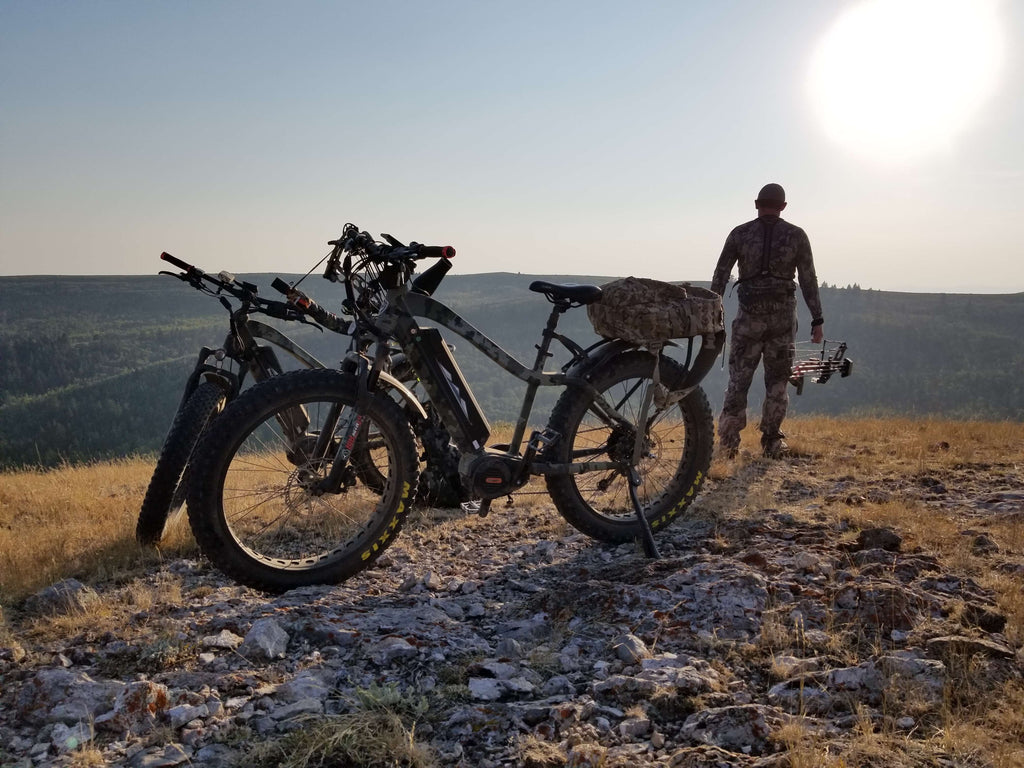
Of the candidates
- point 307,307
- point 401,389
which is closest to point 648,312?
point 401,389

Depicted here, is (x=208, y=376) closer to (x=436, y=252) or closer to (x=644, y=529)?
(x=436, y=252)

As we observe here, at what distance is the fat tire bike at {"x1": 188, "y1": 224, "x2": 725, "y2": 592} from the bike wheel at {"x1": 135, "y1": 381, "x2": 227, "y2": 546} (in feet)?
1.22

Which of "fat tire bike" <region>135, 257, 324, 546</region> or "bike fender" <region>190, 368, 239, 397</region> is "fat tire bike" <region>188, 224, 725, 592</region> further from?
"bike fender" <region>190, 368, 239, 397</region>

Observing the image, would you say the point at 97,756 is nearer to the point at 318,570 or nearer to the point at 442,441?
the point at 318,570

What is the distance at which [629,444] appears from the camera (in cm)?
486

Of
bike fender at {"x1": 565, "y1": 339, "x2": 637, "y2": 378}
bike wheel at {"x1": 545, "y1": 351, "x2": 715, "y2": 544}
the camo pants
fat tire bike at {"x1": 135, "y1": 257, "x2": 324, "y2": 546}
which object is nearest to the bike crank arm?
fat tire bike at {"x1": 135, "y1": 257, "x2": 324, "y2": 546}

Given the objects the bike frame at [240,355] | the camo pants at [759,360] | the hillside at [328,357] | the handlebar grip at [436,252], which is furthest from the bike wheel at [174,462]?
the hillside at [328,357]

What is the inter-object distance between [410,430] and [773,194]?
18.3 ft

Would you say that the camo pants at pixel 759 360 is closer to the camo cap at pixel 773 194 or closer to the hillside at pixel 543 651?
the camo cap at pixel 773 194

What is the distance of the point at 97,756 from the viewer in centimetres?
232

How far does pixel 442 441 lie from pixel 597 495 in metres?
2.45

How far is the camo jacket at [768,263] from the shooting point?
7734 mm

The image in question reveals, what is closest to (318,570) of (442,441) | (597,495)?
(442,441)

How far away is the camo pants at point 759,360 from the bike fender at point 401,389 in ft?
15.5
